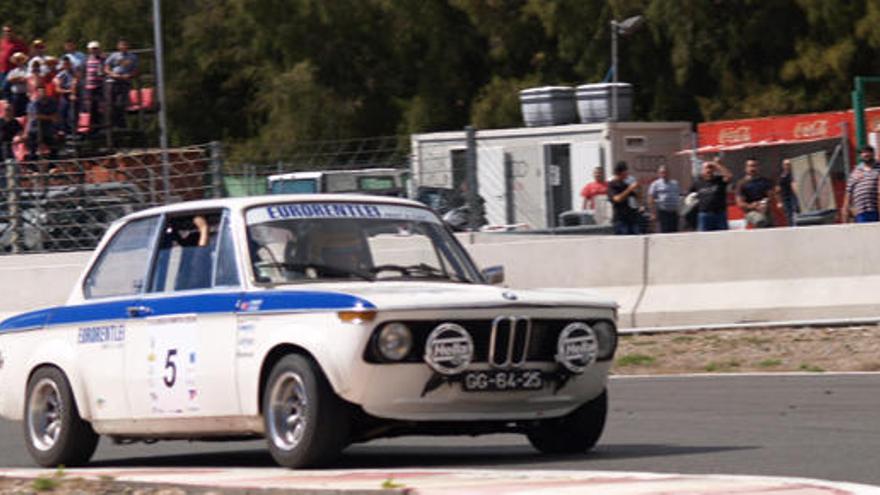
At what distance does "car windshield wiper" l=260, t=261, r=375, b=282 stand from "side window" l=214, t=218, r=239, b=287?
6.5 inches

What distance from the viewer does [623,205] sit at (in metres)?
23.2

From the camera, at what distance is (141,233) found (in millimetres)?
11133

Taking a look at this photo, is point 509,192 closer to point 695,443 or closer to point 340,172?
point 340,172

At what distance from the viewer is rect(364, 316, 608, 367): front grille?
9.48 m

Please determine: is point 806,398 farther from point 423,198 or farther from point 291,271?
point 423,198

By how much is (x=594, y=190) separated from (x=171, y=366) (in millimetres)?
15151

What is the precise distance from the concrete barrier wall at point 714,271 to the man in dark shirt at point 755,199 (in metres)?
4.39

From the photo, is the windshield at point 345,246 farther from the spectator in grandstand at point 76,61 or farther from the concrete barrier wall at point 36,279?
the spectator in grandstand at point 76,61

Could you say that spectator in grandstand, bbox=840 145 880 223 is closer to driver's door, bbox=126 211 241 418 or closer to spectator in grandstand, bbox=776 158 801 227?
spectator in grandstand, bbox=776 158 801 227

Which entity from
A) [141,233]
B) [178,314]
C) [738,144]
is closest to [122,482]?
[178,314]

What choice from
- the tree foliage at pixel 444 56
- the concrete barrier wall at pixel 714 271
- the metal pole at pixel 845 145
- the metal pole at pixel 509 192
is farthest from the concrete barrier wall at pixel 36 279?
the tree foliage at pixel 444 56

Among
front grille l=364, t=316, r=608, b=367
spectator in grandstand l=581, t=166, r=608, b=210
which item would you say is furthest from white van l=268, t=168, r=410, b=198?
front grille l=364, t=316, r=608, b=367

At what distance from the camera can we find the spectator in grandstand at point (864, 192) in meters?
21.5

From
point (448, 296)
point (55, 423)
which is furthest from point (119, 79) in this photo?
point (448, 296)
